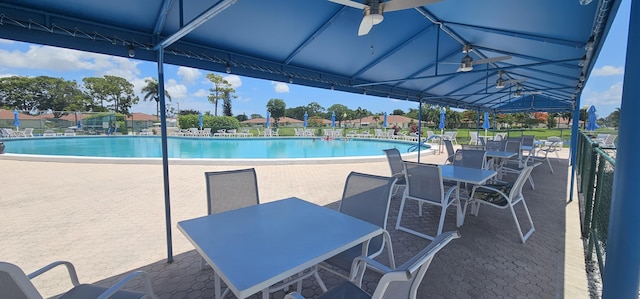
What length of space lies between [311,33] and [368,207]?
8.25 feet

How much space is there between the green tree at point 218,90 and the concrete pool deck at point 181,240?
26.2 m

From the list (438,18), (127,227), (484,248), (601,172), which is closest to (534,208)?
(601,172)

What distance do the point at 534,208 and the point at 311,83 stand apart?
412 centimetres

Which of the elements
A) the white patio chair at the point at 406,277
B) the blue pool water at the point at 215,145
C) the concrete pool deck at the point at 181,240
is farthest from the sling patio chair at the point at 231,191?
the blue pool water at the point at 215,145

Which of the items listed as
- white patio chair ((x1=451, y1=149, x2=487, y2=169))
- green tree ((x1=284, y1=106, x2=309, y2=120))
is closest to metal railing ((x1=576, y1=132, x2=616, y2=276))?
white patio chair ((x1=451, y1=149, x2=487, y2=169))

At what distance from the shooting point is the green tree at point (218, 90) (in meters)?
30.1

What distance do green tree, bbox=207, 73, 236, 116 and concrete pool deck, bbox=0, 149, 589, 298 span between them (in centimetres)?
2616

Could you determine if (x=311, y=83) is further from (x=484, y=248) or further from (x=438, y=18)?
(x=484, y=248)

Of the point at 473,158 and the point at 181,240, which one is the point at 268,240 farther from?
the point at 473,158

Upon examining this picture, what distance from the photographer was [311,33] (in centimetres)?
356

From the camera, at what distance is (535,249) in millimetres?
2848

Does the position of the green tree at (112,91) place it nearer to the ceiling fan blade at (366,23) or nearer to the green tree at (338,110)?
the green tree at (338,110)

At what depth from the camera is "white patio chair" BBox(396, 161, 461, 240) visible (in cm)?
296

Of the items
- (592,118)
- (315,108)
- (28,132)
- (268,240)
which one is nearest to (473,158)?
(268,240)
